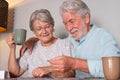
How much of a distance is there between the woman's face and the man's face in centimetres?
10

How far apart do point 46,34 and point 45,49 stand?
9cm

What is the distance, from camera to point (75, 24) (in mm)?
1159

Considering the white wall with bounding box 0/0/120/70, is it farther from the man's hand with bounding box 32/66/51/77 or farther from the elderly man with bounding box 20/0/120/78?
the man's hand with bounding box 32/66/51/77

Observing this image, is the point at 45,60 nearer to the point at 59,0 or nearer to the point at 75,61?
the point at 75,61

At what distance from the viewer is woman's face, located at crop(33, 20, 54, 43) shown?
1180mm

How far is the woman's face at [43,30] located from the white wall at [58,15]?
17.6 inches

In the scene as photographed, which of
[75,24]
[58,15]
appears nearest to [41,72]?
[75,24]

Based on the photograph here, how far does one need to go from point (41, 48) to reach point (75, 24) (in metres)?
0.23

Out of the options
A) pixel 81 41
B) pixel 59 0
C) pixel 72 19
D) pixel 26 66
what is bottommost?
pixel 26 66

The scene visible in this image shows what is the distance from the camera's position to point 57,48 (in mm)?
1194

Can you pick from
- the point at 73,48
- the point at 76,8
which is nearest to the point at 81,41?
the point at 73,48

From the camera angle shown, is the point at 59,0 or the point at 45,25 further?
the point at 59,0

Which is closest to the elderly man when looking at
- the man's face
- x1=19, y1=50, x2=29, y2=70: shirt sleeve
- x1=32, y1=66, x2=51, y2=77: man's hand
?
the man's face

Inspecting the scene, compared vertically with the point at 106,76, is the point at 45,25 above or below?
above
